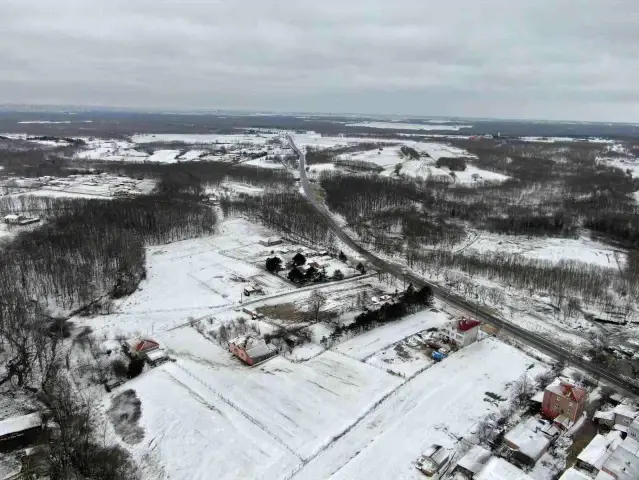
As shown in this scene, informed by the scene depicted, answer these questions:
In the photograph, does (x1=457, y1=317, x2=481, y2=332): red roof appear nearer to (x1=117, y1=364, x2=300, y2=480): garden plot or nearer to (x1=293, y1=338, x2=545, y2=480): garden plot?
(x1=293, y1=338, x2=545, y2=480): garden plot

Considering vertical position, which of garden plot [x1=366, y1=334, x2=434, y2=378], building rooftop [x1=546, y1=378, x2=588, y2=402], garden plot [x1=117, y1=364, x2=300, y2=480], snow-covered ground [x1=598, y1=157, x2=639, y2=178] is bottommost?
garden plot [x1=117, y1=364, x2=300, y2=480]

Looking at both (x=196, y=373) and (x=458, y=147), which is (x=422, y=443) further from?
(x=458, y=147)

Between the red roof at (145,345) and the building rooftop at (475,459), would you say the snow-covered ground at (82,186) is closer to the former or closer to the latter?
the red roof at (145,345)

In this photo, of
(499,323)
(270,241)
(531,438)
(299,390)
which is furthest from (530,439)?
(270,241)

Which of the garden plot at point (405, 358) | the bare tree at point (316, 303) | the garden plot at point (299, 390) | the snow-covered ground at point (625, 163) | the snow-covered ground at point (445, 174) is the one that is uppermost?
the snow-covered ground at point (625, 163)

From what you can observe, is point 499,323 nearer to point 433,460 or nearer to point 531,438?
point 531,438

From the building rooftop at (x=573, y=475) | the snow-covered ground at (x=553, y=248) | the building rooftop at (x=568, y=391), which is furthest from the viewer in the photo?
the snow-covered ground at (x=553, y=248)

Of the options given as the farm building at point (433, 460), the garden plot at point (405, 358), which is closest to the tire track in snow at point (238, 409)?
the farm building at point (433, 460)

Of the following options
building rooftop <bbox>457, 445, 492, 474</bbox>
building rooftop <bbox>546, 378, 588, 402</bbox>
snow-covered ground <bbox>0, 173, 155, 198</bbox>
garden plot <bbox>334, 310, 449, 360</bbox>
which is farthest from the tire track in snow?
snow-covered ground <bbox>0, 173, 155, 198</bbox>
